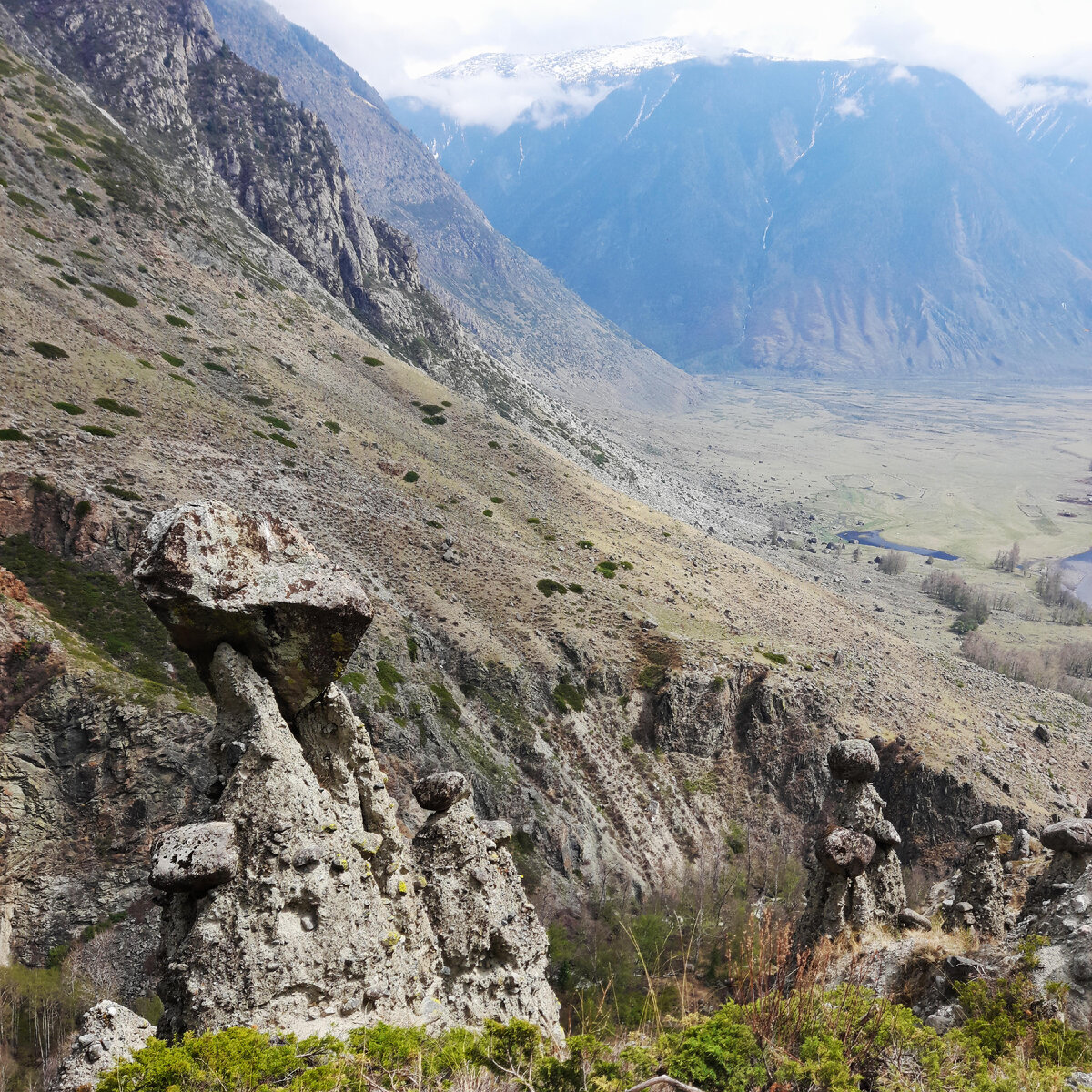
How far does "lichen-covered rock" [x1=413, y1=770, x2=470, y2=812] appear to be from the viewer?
14791 millimetres

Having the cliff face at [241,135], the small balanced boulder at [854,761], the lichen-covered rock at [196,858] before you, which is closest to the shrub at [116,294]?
the cliff face at [241,135]

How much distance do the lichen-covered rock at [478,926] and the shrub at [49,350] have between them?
6000 centimetres

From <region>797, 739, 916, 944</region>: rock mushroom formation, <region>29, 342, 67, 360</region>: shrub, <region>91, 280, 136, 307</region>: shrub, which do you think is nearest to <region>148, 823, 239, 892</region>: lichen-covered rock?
<region>797, 739, 916, 944</region>: rock mushroom formation

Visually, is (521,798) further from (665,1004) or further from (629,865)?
(665,1004)

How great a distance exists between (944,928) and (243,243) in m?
129

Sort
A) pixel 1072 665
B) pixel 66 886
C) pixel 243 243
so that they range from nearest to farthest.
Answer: pixel 66 886
pixel 243 243
pixel 1072 665

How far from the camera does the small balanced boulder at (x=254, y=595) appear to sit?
10812mm

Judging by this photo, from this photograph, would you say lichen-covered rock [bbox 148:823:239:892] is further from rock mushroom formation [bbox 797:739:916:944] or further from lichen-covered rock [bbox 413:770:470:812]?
rock mushroom formation [bbox 797:739:916:944]

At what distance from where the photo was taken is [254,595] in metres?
11.2

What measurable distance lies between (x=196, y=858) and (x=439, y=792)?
5726 millimetres

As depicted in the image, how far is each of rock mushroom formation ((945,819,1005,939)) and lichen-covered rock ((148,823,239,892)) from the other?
26448 millimetres

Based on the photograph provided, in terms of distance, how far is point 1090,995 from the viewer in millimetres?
13695

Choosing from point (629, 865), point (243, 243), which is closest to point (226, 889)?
point (629, 865)

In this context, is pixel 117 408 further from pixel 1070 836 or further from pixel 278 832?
pixel 1070 836
